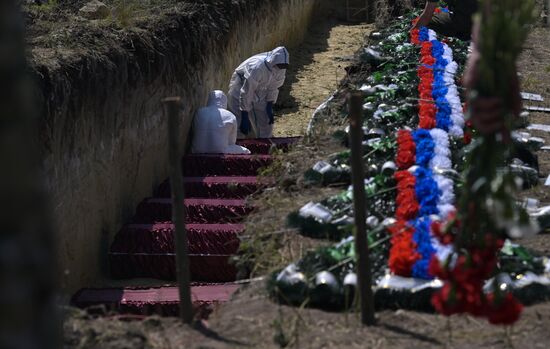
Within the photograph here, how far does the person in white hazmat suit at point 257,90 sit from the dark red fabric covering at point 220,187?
2.82 meters

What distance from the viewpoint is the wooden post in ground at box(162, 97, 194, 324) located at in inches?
221

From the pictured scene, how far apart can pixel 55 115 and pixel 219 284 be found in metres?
1.94

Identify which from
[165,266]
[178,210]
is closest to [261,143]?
[165,266]

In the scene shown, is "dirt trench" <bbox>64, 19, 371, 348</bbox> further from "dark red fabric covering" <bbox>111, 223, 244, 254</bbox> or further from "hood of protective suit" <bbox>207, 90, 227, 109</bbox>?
"hood of protective suit" <bbox>207, 90, 227, 109</bbox>

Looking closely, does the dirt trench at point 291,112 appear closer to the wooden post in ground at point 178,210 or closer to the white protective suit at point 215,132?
the wooden post in ground at point 178,210

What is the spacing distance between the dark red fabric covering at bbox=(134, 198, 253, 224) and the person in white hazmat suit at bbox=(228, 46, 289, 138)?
11.4ft

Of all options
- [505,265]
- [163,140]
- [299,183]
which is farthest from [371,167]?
[163,140]

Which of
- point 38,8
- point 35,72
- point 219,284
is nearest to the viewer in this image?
point 35,72

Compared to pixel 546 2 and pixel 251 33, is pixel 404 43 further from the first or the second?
pixel 546 2

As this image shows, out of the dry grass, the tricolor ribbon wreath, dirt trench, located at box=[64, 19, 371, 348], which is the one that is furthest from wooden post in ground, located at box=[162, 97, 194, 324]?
the tricolor ribbon wreath

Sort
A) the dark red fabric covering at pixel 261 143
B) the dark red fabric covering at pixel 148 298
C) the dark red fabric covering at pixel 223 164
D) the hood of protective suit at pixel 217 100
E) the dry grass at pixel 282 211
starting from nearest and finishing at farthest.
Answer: the dry grass at pixel 282 211 < the dark red fabric covering at pixel 148 298 < the dark red fabric covering at pixel 223 164 < the dark red fabric covering at pixel 261 143 < the hood of protective suit at pixel 217 100

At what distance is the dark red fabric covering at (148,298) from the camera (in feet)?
26.5

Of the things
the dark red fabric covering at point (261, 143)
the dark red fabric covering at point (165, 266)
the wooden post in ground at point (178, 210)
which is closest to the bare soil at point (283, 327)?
the wooden post in ground at point (178, 210)

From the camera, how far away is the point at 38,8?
37.0 feet
